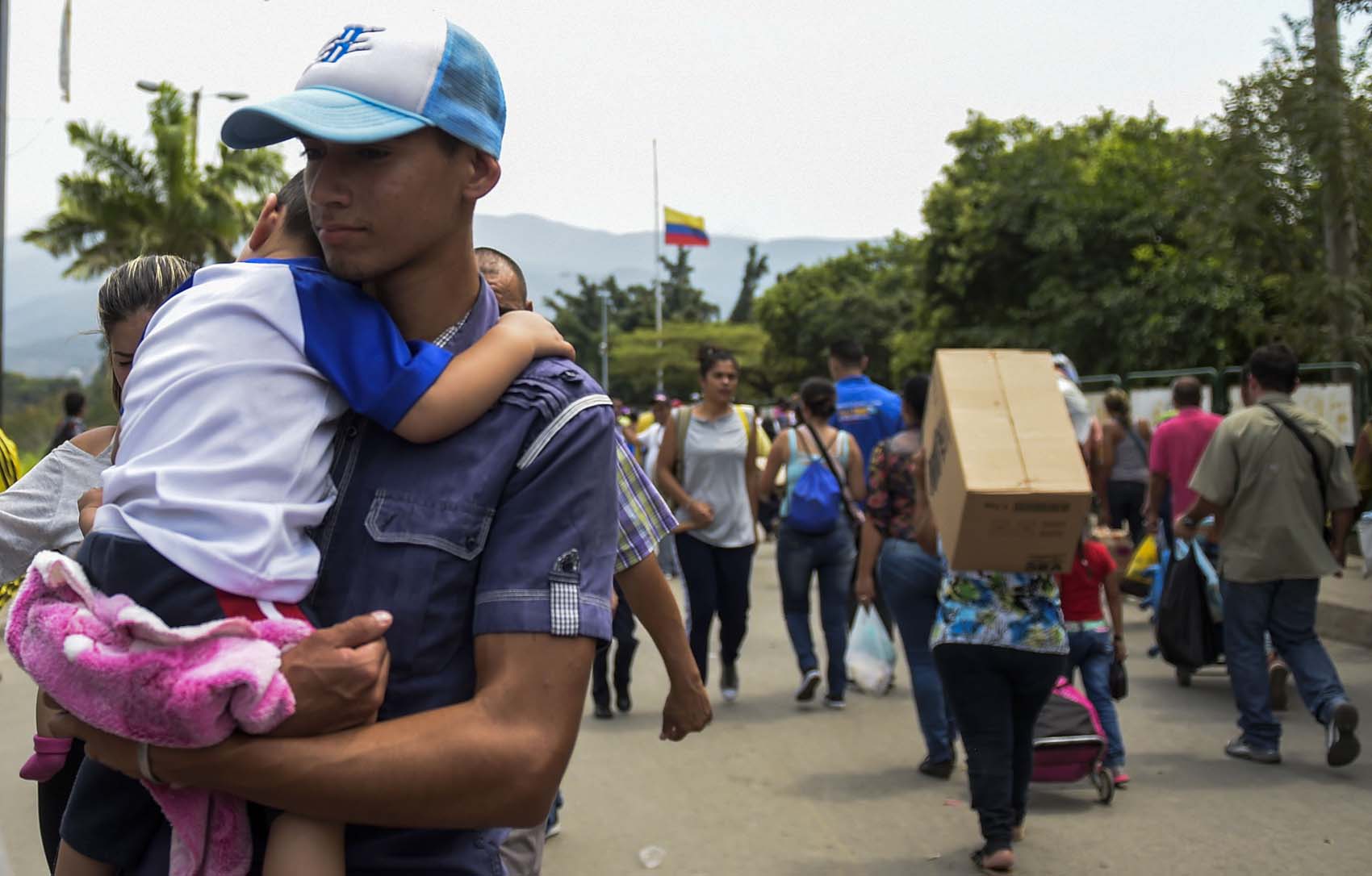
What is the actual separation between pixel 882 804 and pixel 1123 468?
320 inches

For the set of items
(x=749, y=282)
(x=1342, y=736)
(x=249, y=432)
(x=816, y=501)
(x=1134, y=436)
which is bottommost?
(x=1342, y=736)

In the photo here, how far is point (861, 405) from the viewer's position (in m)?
9.14

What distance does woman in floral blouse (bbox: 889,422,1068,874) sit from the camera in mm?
5277

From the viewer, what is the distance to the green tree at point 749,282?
103m

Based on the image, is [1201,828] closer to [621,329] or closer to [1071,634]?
[1071,634]

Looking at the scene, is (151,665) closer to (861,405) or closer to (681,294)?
(861,405)

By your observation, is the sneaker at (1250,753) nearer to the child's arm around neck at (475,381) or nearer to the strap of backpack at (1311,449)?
the strap of backpack at (1311,449)

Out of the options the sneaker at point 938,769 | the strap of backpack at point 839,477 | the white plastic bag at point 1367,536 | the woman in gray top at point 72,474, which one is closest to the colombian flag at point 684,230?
the white plastic bag at point 1367,536

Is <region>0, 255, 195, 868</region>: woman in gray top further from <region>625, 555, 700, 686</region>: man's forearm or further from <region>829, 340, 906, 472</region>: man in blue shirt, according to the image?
<region>829, 340, 906, 472</region>: man in blue shirt

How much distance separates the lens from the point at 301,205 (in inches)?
78.9

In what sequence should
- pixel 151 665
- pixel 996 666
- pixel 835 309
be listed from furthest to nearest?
pixel 835 309, pixel 996 666, pixel 151 665

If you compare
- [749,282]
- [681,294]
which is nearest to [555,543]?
[681,294]

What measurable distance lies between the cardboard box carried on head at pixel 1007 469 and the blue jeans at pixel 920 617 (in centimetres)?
153

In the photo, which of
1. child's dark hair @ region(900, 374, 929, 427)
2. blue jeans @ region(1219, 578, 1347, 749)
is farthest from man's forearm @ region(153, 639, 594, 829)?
blue jeans @ region(1219, 578, 1347, 749)
